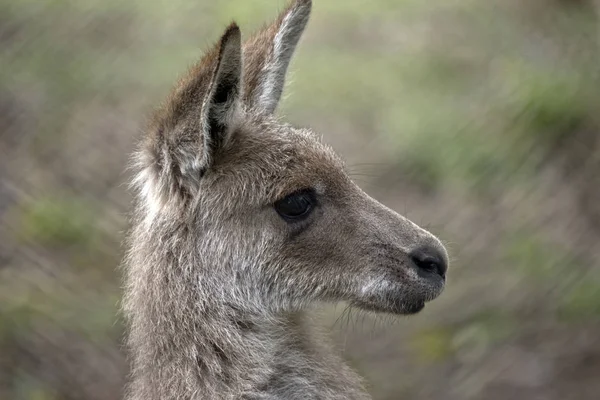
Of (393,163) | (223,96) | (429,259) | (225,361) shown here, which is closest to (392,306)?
(429,259)

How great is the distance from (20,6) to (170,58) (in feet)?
5.15

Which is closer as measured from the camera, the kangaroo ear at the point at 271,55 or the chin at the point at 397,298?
the chin at the point at 397,298

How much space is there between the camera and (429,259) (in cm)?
452

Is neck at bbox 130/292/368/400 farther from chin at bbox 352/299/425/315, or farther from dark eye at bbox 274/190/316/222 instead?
dark eye at bbox 274/190/316/222

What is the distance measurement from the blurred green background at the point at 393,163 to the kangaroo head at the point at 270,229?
1.38m

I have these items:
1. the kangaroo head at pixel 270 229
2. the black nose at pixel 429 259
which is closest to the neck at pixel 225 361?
the kangaroo head at pixel 270 229

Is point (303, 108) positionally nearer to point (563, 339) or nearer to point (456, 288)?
point (456, 288)

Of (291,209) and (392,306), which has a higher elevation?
(291,209)

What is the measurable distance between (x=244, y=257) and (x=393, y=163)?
444 centimetres

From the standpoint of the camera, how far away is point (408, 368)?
7.27 metres

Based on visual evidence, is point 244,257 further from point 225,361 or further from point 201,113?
point 201,113

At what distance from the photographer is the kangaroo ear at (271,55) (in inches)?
196

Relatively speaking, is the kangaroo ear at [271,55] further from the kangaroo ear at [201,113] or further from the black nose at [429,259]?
the black nose at [429,259]

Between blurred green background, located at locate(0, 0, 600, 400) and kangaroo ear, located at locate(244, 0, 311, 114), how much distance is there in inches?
29.7
